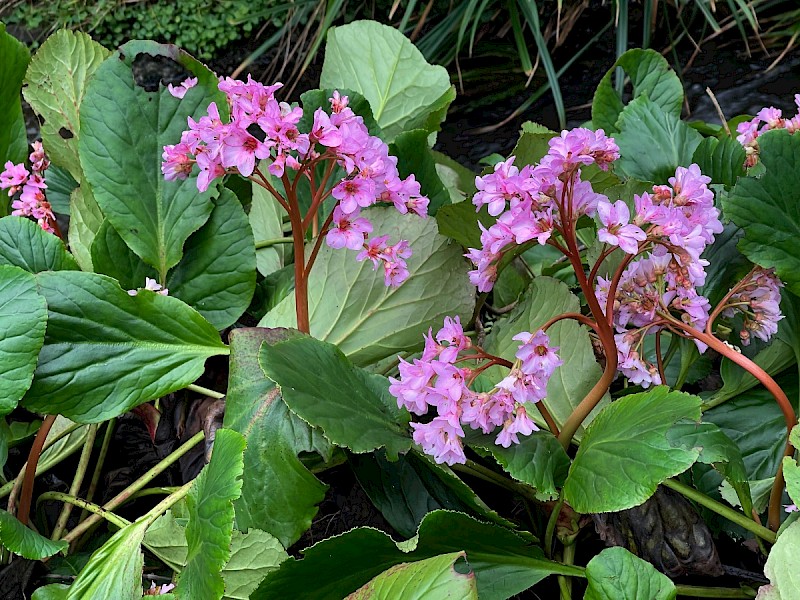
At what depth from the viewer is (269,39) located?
103 inches

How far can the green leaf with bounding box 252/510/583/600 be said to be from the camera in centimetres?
60

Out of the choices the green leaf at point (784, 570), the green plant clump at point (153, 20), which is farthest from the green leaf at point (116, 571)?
the green plant clump at point (153, 20)

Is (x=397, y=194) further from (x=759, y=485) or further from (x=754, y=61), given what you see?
(x=754, y=61)

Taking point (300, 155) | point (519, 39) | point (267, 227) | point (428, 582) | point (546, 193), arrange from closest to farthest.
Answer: point (428, 582)
point (546, 193)
point (300, 155)
point (267, 227)
point (519, 39)

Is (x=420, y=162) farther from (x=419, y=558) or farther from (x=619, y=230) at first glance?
(x=419, y=558)

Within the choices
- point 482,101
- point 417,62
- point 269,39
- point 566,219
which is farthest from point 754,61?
point 566,219

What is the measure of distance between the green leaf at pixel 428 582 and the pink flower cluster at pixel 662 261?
27 centimetres

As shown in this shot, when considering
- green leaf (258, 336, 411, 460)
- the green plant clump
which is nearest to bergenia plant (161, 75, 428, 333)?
green leaf (258, 336, 411, 460)

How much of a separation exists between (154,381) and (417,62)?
2.01 ft

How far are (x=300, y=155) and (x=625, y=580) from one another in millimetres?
468

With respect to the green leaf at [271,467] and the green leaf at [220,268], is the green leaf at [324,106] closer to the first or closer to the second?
the green leaf at [220,268]

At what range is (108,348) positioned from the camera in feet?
2.56

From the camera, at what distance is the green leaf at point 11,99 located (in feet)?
3.31

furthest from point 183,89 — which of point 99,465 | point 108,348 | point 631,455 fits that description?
point 631,455
